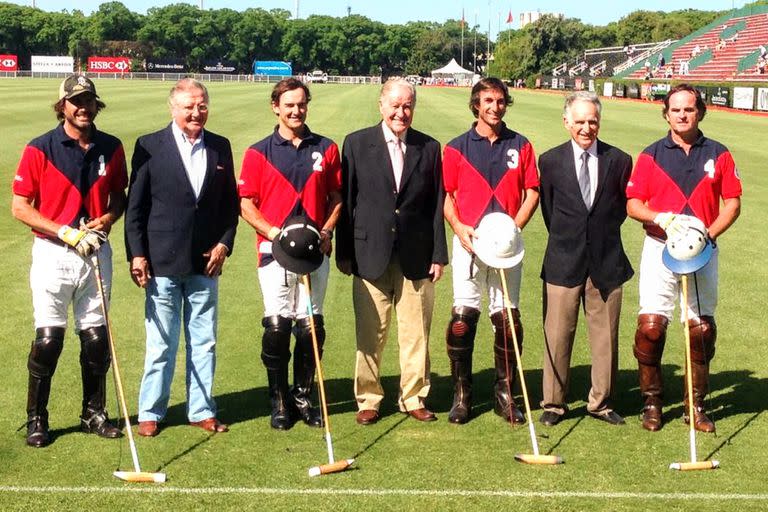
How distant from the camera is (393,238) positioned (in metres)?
6.36

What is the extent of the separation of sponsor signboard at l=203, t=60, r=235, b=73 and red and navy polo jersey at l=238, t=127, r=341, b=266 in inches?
5349

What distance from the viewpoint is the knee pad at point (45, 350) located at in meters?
5.87

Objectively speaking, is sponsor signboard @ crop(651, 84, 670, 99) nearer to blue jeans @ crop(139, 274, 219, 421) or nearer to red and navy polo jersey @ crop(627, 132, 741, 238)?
red and navy polo jersey @ crop(627, 132, 741, 238)

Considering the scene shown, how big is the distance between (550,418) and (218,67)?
13892 centimetres

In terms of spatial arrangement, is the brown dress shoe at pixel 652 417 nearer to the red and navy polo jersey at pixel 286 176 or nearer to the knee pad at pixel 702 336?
the knee pad at pixel 702 336

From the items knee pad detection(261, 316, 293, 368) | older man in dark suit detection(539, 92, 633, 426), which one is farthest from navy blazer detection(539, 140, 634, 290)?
knee pad detection(261, 316, 293, 368)

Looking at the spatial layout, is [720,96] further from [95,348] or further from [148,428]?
[95,348]

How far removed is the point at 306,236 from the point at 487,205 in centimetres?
118

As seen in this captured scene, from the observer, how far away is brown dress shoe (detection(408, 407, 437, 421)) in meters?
6.45

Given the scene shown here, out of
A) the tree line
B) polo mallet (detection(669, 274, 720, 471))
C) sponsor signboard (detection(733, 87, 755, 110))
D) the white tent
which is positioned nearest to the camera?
polo mallet (detection(669, 274, 720, 471))

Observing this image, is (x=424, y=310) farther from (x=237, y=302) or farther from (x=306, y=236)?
(x=237, y=302)

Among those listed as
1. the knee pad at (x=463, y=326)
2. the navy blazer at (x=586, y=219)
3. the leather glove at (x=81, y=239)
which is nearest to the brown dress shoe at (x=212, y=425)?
the leather glove at (x=81, y=239)

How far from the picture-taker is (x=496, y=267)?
19.8ft

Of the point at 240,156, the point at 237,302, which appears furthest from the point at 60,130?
the point at 240,156
